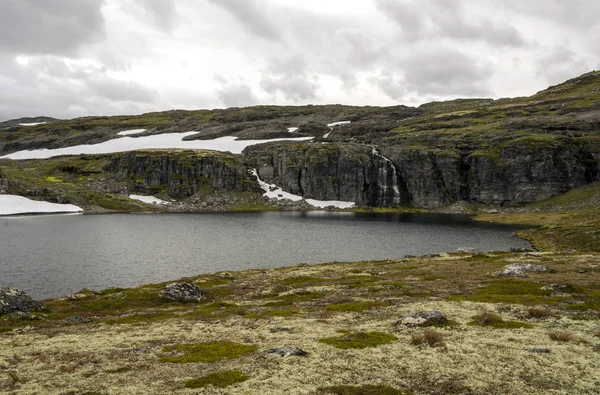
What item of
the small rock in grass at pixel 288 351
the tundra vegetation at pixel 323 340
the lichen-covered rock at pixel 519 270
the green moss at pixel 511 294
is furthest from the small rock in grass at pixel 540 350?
the lichen-covered rock at pixel 519 270

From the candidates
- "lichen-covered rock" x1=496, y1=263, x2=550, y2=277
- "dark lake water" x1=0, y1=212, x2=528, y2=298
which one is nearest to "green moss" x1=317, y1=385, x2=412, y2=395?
"lichen-covered rock" x1=496, y1=263, x2=550, y2=277

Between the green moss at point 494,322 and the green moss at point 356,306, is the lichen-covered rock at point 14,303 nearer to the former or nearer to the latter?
the green moss at point 356,306

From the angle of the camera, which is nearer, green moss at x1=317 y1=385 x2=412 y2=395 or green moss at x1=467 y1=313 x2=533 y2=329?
green moss at x1=317 y1=385 x2=412 y2=395

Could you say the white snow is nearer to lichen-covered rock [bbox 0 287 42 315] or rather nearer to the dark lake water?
the dark lake water

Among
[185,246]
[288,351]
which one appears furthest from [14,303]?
[185,246]

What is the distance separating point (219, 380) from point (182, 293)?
30.1 meters

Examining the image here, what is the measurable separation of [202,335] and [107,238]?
3381 inches

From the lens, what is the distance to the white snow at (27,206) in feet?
571

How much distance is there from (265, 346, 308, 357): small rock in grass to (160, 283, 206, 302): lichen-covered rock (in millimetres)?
26107

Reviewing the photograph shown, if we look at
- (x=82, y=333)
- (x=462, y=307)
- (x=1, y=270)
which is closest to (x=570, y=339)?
(x=462, y=307)

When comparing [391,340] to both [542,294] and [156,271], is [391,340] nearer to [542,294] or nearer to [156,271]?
[542,294]

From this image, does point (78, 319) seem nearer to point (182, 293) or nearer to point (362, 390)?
point (182, 293)

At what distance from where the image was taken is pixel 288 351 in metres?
22.3

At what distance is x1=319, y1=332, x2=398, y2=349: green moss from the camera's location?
2364cm
